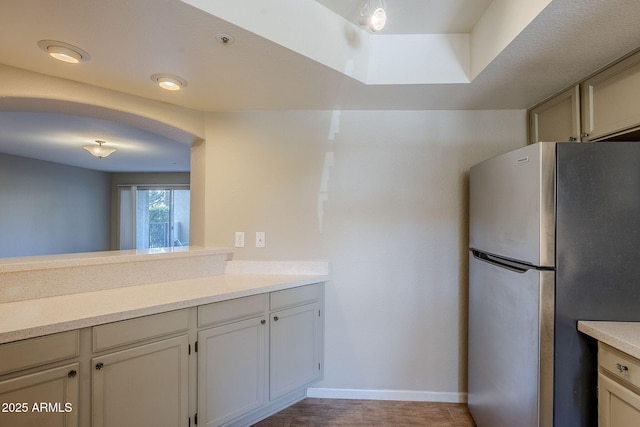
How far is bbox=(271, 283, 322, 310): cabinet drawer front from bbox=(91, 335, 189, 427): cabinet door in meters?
0.58

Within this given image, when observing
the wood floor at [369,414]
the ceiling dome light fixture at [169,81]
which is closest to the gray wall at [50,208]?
the ceiling dome light fixture at [169,81]

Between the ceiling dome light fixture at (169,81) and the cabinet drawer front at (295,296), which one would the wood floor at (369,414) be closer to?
the cabinet drawer front at (295,296)

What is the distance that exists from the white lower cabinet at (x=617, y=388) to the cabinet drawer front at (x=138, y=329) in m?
1.90

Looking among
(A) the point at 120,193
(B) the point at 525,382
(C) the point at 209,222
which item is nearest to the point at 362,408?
(B) the point at 525,382

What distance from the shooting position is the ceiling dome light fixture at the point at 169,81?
5.74ft

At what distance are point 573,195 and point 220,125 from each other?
222 centimetres

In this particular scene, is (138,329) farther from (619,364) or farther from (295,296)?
(619,364)

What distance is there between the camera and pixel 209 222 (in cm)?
235

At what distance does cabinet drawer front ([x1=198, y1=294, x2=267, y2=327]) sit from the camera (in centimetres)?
170

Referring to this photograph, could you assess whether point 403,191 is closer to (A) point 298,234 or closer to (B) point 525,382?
(A) point 298,234

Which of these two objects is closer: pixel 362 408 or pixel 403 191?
pixel 362 408

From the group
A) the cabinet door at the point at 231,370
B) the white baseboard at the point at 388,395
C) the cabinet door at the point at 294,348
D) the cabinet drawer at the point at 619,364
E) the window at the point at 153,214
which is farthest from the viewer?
the window at the point at 153,214

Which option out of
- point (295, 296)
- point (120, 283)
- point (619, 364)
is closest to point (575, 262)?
point (619, 364)

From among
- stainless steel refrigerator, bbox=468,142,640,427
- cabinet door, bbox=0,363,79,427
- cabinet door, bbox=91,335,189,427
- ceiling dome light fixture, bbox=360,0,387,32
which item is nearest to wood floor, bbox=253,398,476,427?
cabinet door, bbox=91,335,189,427
